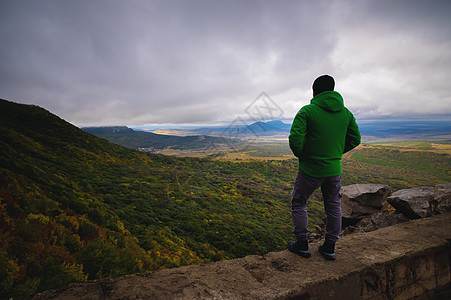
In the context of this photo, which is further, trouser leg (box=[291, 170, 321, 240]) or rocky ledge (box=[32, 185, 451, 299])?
trouser leg (box=[291, 170, 321, 240])

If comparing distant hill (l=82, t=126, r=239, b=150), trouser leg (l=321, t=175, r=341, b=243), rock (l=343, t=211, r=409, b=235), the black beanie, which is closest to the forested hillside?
trouser leg (l=321, t=175, r=341, b=243)

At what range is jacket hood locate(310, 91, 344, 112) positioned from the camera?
2.11 meters

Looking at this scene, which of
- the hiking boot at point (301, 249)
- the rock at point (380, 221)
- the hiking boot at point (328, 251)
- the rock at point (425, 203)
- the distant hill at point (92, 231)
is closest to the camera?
the hiking boot at point (328, 251)

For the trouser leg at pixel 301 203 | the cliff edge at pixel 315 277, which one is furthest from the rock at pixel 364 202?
the trouser leg at pixel 301 203

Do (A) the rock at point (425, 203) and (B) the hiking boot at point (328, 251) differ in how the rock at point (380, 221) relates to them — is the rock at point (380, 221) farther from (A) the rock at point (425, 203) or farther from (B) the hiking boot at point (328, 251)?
(B) the hiking boot at point (328, 251)

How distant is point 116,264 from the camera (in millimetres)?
3283

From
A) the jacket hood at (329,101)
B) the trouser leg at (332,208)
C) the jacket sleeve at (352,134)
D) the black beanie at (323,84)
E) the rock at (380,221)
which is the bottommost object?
the rock at (380,221)

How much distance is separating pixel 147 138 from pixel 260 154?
109535 mm

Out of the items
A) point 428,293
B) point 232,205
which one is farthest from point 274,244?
point 428,293

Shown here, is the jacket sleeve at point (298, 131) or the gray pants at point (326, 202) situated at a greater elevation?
the jacket sleeve at point (298, 131)

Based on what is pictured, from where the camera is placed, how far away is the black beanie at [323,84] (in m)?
2.25

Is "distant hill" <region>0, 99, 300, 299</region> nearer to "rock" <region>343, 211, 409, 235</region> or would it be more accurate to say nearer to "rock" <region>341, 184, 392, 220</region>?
"rock" <region>343, 211, 409, 235</region>

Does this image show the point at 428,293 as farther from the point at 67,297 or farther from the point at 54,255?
the point at 54,255

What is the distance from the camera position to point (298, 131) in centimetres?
207
